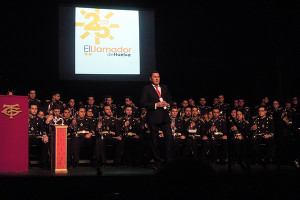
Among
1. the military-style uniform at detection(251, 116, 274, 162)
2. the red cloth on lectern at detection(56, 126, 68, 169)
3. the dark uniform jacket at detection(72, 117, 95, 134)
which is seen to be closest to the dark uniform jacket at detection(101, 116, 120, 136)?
the dark uniform jacket at detection(72, 117, 95, 134)

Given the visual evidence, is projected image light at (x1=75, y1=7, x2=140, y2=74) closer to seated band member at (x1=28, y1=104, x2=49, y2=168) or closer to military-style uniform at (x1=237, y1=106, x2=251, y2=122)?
seated band member at (x1=28, y1=104, x2=49, y2=168)

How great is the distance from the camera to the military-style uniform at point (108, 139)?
31.5 feet

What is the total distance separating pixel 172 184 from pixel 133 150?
8411mm

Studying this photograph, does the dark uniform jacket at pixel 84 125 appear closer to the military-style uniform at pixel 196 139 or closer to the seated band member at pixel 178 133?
the seated band member at pixel 178 133

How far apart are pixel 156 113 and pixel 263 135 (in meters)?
4.06

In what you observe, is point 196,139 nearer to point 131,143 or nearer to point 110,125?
point 131,143

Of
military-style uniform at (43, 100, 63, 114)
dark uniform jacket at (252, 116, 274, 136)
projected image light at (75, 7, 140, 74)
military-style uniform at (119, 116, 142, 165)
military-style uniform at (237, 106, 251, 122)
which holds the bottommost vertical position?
military-style uniform at (119, 116, 142, 165)

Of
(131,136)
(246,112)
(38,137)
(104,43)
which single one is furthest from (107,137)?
(246,112)

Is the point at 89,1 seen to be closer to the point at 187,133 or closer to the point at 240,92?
the point at 187,133

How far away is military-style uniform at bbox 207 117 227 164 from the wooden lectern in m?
3.94

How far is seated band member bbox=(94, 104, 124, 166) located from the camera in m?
9.60

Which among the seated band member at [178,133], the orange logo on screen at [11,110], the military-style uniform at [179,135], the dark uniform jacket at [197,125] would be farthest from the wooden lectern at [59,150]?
the dark uniform jacket at [197,125]

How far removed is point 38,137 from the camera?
9.46m

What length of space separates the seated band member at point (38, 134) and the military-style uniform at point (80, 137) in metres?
0.63
